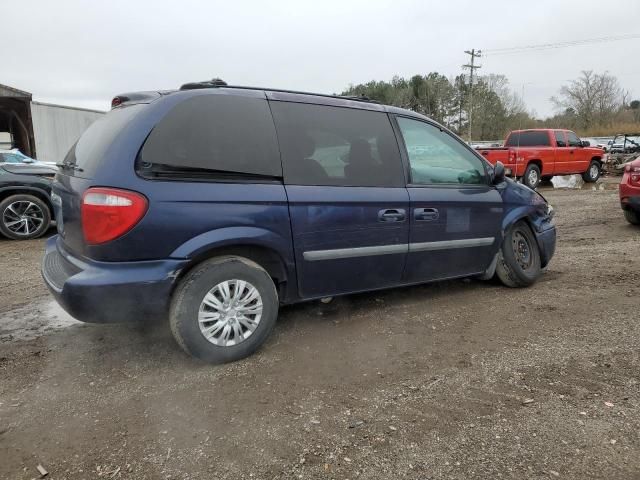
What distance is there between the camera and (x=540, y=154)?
1525 cm

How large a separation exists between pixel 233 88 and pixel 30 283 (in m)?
3.60

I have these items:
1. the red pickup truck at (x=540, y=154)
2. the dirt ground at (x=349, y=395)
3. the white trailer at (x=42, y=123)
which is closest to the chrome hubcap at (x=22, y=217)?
the dirt ground at (x=349, y=395)

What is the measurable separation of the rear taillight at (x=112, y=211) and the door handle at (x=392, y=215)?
1.72m

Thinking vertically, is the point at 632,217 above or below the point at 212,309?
below

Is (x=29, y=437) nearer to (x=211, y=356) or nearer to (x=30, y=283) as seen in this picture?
(x=211, y=356)

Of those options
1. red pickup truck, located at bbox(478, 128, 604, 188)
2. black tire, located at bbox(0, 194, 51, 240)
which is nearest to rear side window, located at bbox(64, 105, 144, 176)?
black tire, located at bbox(0, 194, 51, 240)

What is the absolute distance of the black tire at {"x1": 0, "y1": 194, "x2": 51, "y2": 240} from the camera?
7617 millimetres

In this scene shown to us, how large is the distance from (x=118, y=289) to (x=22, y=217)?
612 cm

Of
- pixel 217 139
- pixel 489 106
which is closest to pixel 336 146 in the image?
pixel 217 139

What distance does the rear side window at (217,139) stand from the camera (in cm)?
295

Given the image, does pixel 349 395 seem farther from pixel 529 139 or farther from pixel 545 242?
pixel 529 139

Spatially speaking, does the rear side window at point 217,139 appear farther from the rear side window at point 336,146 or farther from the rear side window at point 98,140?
the rear side window at point 98,140

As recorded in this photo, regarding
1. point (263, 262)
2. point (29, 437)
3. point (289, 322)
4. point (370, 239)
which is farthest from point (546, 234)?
point (29, 437)

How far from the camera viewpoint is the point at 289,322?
13.0ft
